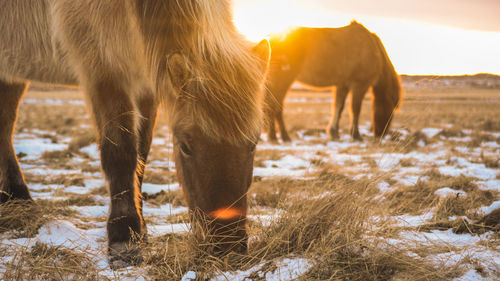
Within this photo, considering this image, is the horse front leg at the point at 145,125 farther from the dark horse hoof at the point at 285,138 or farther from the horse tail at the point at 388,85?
the horse tail at the point at 388,85

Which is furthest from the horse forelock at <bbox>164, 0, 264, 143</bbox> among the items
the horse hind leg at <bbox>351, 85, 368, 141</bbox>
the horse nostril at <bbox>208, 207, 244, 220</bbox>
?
the horse hind leg at <bbox>351, 85, 368, 141</bbox>

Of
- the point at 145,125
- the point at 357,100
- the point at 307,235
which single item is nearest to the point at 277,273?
the point at 307,235

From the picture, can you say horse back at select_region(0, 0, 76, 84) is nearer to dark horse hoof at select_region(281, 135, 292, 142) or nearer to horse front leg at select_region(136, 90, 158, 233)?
horse front leg at select_region(136, 90, 158, 233)

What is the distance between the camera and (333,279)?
1.45m

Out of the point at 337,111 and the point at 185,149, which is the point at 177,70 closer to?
the point at 185,149

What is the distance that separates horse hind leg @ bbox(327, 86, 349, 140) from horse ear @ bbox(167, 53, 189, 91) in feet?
24.5

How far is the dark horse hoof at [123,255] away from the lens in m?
1.91

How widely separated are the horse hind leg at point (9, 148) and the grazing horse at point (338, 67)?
6.01 m

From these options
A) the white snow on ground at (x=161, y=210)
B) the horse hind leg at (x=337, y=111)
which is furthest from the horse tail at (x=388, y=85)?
the white snow on ground at (x=161, y=210)

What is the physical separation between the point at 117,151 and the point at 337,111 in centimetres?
770

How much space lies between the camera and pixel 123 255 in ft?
6.59

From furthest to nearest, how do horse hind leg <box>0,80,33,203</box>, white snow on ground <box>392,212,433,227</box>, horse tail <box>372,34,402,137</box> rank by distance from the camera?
1. horse tail <box>372,34,402,137</box>
2. horse hind leg <box>0,80,33,203</box>
3. white snow on ground <box>392,212,433,227</box>

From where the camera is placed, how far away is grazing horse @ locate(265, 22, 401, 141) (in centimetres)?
892

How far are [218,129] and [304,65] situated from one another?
7.99 meters
